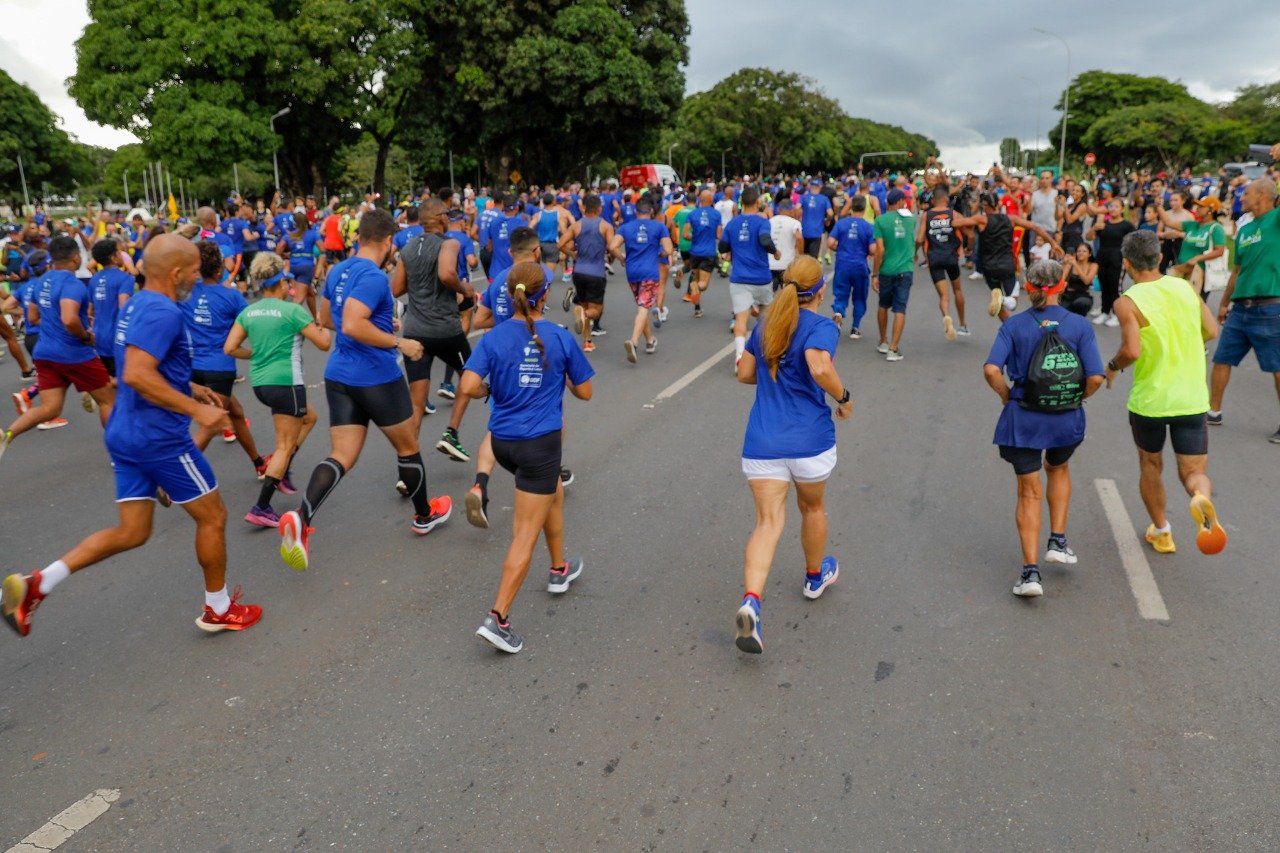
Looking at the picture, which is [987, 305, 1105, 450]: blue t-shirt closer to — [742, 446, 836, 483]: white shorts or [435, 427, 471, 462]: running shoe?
[742, 446, 836, 483]: white shorts

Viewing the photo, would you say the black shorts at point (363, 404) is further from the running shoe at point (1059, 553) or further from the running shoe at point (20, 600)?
the running shoe at point (1059, 553)

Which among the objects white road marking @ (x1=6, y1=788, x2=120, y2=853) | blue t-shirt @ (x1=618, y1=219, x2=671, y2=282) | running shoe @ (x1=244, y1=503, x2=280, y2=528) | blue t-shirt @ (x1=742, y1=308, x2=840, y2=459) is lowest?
white road marking @ (x1=6, y1=788, x2=120, y2=853)

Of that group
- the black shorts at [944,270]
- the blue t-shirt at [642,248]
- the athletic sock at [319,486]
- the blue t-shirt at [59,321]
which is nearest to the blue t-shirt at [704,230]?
the blue t-shirt at [642,248]

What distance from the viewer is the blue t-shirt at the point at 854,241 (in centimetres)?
1050

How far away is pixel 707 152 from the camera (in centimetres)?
7856

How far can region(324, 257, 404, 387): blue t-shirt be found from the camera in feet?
17.0

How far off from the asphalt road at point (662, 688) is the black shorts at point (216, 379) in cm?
102

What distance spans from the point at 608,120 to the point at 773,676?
123 ft

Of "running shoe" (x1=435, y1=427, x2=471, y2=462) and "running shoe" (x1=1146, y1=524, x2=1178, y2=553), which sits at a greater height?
"running shoe" (x1=435, y1=427, x2=471, y2=462)

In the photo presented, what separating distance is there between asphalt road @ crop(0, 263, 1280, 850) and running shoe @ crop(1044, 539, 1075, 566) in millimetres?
111

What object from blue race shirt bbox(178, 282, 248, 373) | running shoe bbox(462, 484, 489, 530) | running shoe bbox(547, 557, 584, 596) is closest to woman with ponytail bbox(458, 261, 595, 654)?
running shoe bbox(462, 484, 489, 530)

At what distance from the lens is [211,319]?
6.37 m

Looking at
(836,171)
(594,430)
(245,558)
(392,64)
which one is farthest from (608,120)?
(836,171)

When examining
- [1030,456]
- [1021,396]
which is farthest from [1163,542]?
[1021,396]
